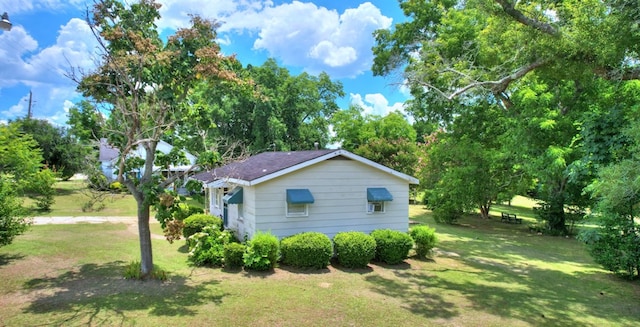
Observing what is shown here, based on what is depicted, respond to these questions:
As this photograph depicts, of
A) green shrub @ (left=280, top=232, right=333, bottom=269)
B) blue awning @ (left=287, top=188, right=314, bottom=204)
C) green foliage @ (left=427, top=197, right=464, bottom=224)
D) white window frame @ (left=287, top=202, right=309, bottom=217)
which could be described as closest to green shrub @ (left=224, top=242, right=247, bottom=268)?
green shrub @ (left=280, top=232, right=333, bottom=269)

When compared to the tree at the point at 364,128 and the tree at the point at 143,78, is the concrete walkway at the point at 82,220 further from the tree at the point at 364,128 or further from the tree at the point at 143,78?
the tree at the point at 364,128

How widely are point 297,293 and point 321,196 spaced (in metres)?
4.30

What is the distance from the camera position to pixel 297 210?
12.2 meters

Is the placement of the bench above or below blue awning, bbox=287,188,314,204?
below

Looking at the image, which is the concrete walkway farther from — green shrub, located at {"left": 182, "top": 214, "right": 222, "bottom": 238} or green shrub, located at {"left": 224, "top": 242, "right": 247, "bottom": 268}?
green shrub, located at {"left": 224, "top": 242, "right": 247, "bottom": 268}

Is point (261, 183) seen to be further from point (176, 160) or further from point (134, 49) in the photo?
point (134, 49)

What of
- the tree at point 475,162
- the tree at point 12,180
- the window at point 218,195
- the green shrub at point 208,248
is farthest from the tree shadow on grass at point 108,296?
the tree at point 475,162

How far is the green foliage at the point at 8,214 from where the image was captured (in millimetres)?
10117

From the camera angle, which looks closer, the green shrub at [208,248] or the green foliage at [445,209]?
the green shrub at [208,248]

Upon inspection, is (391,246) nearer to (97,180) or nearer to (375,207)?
(375,207)

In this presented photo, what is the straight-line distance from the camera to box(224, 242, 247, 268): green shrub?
10.6 m

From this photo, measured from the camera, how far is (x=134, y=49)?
886 cm

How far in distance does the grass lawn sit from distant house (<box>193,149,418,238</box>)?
5.72 ft

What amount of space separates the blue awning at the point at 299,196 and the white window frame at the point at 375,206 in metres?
2.55
